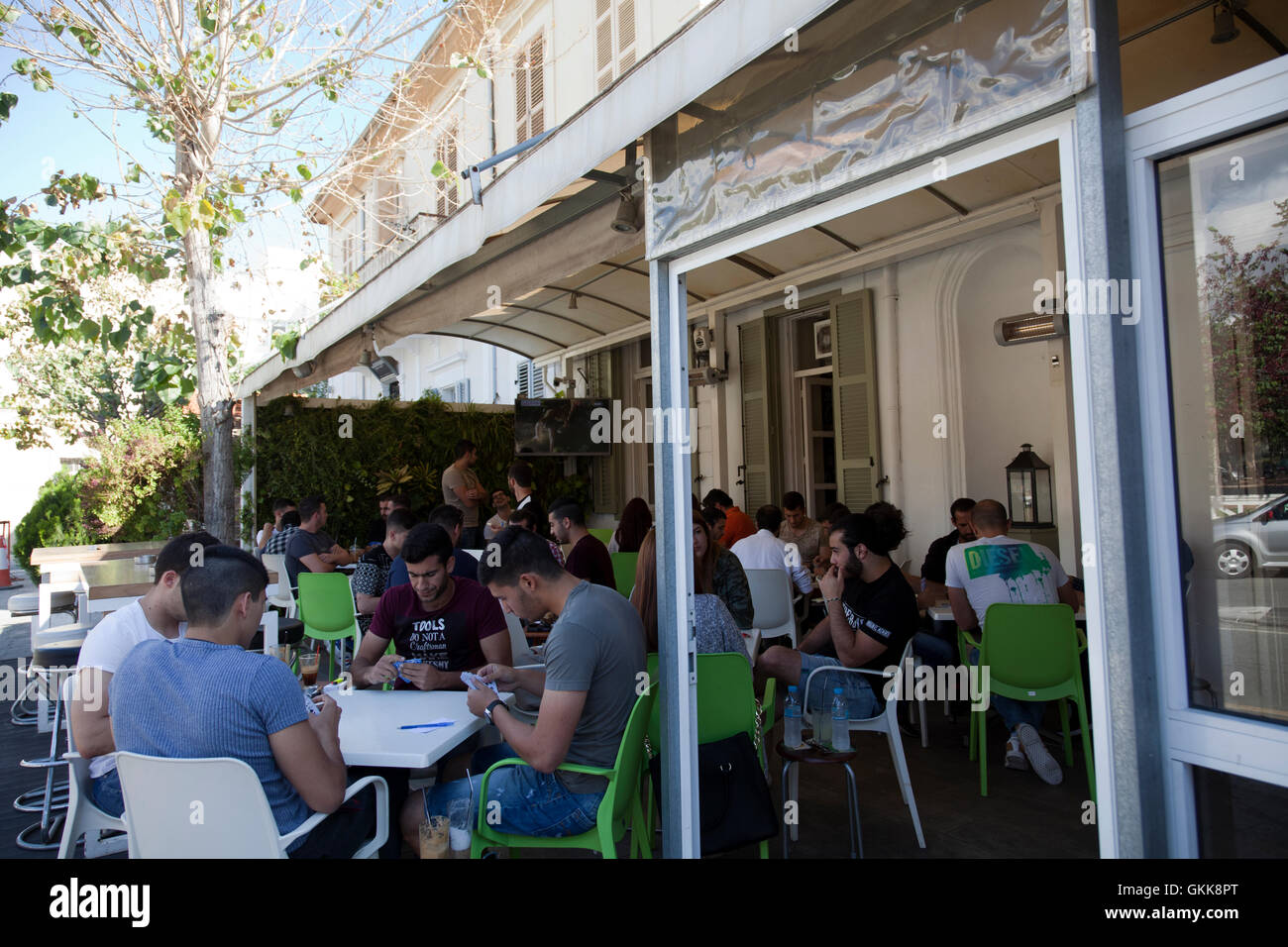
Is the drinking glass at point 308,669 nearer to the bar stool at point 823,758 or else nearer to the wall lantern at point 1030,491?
the bar stool at point 823,758

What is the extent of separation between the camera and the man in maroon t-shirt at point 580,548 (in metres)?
4.91

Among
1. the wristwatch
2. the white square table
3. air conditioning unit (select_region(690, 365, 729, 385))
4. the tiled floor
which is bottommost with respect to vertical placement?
the tiled floor

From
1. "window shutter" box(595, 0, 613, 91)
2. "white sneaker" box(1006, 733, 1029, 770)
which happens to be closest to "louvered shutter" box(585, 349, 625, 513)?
"window shutter" box(595, 0, 613, 91)

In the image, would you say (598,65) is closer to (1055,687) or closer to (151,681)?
(1055,687)

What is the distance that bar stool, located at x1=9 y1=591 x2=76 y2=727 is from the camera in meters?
5.75

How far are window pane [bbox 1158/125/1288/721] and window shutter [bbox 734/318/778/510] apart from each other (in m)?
6.41

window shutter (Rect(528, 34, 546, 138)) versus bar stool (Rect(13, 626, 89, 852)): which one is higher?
window shutter (Rect(528, 34, 546, 138))

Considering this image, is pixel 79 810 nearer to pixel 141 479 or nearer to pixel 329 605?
pixel 329 605

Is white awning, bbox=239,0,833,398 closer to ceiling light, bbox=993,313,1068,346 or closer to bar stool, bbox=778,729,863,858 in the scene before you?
bar stool, bbox=778,729,863,858

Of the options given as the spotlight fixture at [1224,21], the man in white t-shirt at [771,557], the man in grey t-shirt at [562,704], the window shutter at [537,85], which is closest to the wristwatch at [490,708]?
the man in grey t-shirt at [562,704]

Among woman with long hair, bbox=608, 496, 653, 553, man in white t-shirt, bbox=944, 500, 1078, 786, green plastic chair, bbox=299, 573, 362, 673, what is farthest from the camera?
green plastic chair, bbox=299, 573, 362, 673
